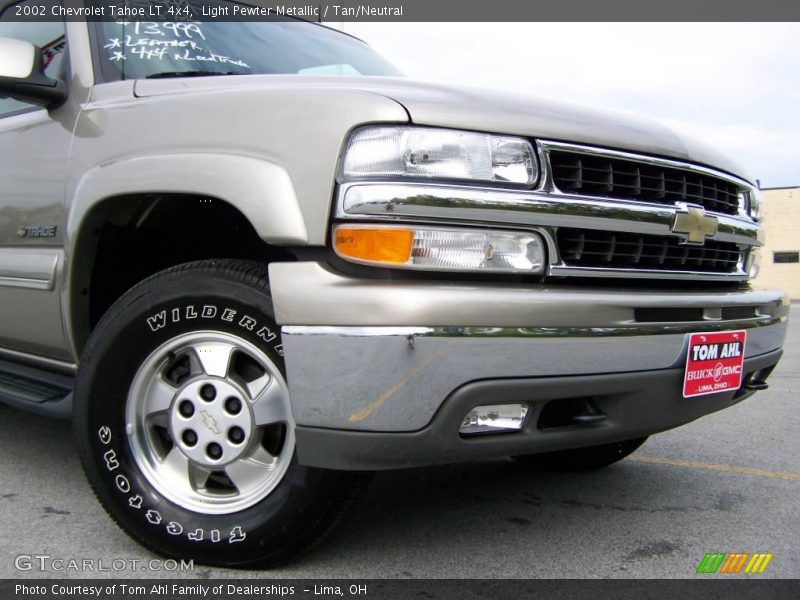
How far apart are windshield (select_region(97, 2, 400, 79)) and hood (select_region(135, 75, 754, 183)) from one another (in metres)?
0.27

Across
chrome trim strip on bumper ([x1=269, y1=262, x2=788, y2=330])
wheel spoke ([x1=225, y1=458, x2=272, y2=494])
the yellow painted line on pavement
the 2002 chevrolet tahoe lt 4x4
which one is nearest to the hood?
the 2002 chevrolet tahoe lt 4x4

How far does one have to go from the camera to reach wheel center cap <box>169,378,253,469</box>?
240cm

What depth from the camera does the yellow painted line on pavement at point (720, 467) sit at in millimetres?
3611

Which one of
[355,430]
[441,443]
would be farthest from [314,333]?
[441,443]

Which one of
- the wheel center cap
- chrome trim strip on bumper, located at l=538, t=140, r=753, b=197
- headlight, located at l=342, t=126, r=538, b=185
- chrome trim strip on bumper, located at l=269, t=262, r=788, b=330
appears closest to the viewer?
chrome trim strip on bumper, located at l=269, t=262, r=788, b=330

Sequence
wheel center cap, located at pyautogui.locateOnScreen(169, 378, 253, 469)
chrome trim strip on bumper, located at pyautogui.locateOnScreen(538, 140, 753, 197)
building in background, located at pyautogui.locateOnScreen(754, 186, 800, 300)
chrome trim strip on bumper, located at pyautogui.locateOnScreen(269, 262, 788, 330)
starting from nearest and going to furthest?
chrome trim strip on bumper, located at pyautogui.locateOnScreen(269, 262, 788, 330)
chrome trim strip on bumper, located at pyautogui.locateOnScreen(538, 140, 753, 197)
wheel center cap, located at pyautogui.locateOnScreen(169, 378, 253, 469)
building in background, located at pyautogui.locateOnScreen(754, 186, 800, 300)

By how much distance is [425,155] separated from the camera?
2.17 meters

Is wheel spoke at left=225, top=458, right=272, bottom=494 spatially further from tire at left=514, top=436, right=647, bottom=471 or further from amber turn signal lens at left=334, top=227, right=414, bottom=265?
tire at left=514, top=436, right=647, bottom=471

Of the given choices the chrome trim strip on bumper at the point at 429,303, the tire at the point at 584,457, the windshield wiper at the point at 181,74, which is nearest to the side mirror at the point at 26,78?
the windshield wiper at the point at 181,74

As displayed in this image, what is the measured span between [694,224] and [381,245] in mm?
1088

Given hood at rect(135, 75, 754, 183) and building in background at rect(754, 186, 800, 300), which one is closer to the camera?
hood at rect(135, 75, 754, 183)

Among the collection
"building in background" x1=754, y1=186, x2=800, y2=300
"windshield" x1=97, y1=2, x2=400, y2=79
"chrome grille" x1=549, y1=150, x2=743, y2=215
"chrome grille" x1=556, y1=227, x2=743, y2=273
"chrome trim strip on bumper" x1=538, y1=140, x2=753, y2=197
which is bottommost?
"building in background" x1=754, y1=186, x2=800, y2=300

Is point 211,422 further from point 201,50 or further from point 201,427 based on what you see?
point 201,50

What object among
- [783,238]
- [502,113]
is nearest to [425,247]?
[502,113]
